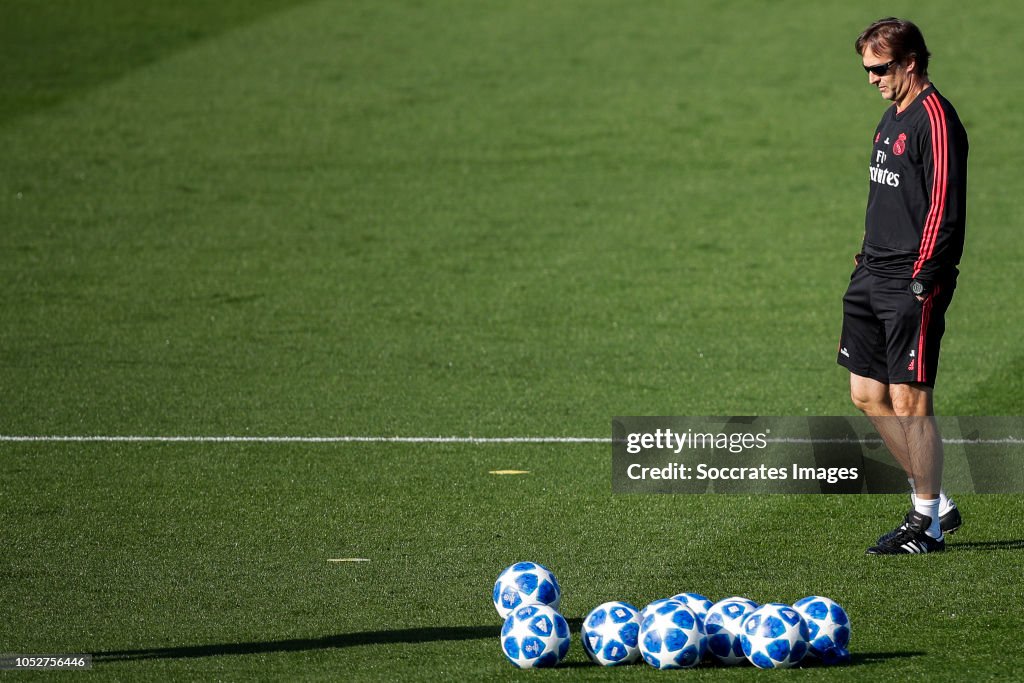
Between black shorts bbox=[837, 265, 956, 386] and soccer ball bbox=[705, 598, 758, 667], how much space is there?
164 centimetres

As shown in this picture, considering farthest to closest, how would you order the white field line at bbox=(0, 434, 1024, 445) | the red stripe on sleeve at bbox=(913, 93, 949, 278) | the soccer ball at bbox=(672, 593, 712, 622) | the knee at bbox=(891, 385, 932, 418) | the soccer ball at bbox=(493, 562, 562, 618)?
the white field line at bbox=(0, 434, 1024, 445)
the knee at bbox=(891, 385, 932, 418)
the red stripe on sleeve at bbox=(913, 93, 949, 278)
the soccer ball at bbox=(493, 562, 562, 618)
the soccer ball at bbox=(672, 593, 712, 622)

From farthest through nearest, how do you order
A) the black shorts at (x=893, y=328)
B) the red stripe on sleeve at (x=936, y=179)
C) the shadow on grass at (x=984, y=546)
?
the shadow on grass at (x=984, y=546)
the black shorts at (x=893, y=328)
the red stripe on sleeve at (x=936, y=179)

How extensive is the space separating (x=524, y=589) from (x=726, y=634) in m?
0.79

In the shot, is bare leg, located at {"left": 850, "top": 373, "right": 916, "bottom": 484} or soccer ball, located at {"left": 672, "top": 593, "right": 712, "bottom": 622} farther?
bare leg, located at {"left": 850, "top": 373, "right": 916, "bottom": 484}

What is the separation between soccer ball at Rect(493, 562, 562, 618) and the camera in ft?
20.0

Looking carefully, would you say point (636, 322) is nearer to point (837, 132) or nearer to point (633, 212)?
point (633, 212)

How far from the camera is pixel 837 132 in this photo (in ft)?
58.2

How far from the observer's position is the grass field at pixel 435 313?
663 cm

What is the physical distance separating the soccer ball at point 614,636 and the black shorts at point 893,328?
6.19ft

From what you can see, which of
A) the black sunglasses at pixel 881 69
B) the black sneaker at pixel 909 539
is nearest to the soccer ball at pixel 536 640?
the black sneaker at pixel 909 539

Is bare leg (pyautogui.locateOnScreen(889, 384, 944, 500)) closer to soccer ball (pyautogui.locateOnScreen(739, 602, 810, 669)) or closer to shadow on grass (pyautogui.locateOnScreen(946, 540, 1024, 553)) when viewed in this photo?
shadow on grass (pyautogui.locateOnScreen(946, 540, 1024, 553))

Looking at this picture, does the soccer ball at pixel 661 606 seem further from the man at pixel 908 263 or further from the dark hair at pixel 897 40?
the dark hair at pixel 897 40

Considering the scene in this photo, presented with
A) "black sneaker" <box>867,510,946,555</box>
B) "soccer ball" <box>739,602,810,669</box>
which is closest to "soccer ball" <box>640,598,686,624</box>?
"soccer ball" <box>739,602,810,669</box>

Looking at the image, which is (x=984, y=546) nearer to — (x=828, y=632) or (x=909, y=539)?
(x=909, y=539)
